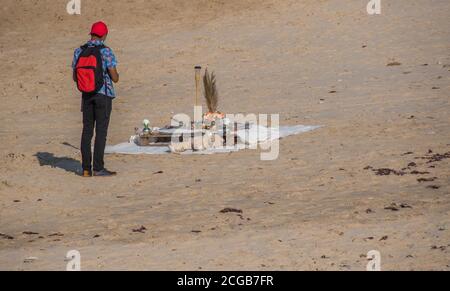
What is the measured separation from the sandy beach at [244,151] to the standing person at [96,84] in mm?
277

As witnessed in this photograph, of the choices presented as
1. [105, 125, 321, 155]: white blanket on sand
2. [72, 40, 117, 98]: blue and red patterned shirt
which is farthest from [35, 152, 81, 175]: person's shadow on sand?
[72, 40, 117, 98]: blue and red patterned shirt

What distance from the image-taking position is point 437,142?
13.2m

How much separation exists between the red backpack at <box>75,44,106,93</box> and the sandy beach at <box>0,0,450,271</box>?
1032mm

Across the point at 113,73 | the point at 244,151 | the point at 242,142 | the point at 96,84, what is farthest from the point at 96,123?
the point at 242,142

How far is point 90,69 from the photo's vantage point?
39.8 feet

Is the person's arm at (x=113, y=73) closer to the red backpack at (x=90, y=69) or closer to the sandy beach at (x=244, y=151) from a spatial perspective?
the red backpack at (x=90, y=69)

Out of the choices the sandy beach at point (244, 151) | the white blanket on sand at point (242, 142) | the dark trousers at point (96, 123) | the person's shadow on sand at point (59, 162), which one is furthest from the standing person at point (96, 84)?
the white blanket on sand at point (242, 142)

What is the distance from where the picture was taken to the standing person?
12.2 meters

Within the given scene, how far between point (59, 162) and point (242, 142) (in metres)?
2.21

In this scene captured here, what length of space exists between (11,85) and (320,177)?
11.1m

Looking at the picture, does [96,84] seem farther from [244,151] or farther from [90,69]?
[244,151]

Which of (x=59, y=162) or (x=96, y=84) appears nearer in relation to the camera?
(x=96, y=84)

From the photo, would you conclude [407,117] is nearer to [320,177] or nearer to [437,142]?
[437,142]
